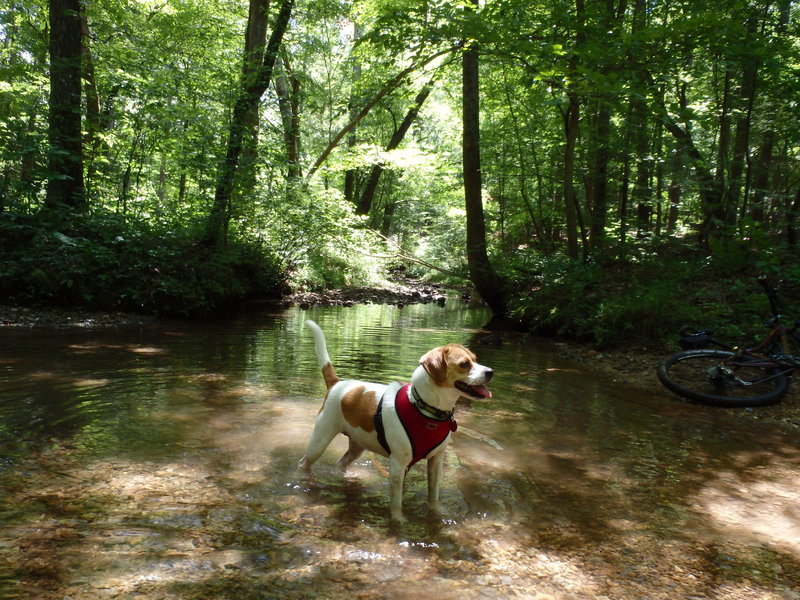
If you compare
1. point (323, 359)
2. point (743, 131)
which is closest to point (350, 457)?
point (323, 359)

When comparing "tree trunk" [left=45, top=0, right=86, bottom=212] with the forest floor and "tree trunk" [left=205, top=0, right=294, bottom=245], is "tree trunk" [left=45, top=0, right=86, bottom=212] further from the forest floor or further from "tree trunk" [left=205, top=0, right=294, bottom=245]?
"tree trunk" [left=205, top=0, right=294, bottom=245]

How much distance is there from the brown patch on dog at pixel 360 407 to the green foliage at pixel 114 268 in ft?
30.9

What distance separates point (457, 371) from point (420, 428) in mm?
467

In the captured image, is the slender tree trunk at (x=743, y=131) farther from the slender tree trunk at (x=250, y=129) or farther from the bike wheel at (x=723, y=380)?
the slender tree trunk at (x=250, y=129)

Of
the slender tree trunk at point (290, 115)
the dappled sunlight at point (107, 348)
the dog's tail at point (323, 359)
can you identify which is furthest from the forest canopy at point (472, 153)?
the dog's tail at point (323, 359)

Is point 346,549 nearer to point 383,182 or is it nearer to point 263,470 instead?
point 263,470

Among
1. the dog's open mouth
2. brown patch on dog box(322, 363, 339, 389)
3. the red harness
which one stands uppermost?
the dog's open mouth

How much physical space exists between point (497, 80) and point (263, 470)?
628 inches

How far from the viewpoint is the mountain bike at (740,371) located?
22.8ft

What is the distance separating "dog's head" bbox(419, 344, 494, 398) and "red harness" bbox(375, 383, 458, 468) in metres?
0.26

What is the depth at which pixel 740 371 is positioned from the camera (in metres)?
7.84

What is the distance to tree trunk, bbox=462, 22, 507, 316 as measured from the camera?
44.5 ft

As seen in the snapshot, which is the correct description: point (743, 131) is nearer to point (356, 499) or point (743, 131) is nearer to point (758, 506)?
point (758, 506)

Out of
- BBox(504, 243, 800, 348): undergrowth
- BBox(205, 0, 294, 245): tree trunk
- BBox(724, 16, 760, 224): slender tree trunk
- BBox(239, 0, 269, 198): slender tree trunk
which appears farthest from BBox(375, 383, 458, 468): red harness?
BBox(239, 0, 269, 198): slender tree trunk
